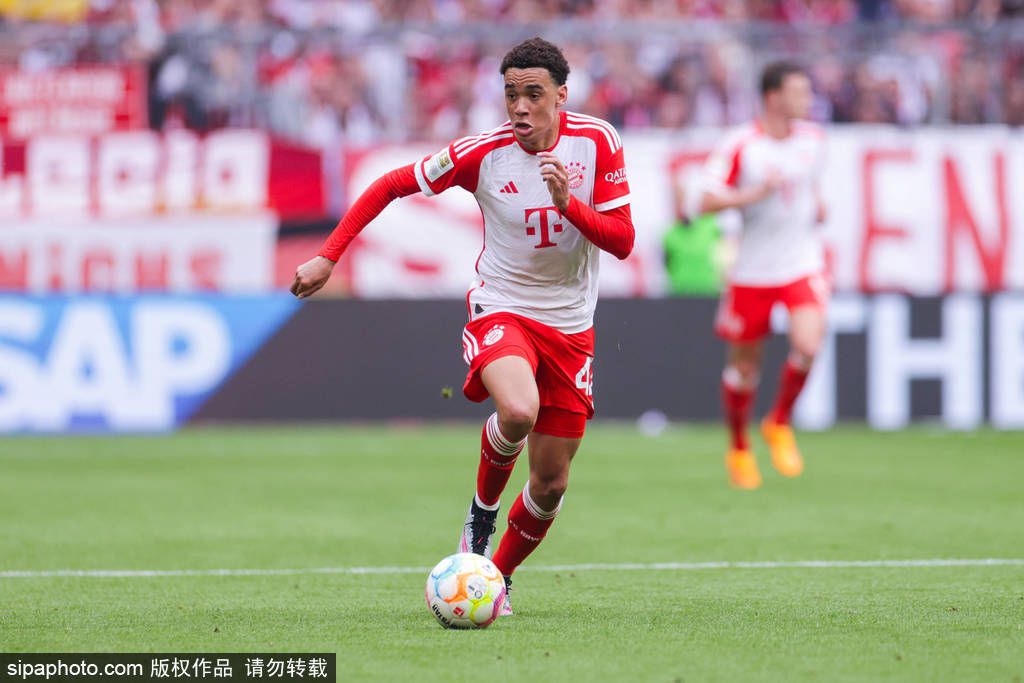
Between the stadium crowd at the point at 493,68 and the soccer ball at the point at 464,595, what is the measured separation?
1152 cm

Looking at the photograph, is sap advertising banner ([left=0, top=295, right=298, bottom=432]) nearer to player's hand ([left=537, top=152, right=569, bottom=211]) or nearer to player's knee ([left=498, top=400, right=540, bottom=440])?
player's knee ([left=498, top=400, right=540, bottom=440])

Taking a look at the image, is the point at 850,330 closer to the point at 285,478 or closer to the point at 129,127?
the point at 285,478

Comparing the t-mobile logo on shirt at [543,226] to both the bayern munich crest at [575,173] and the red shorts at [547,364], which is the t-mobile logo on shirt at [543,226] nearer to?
the bayern munich crest at [575,173]

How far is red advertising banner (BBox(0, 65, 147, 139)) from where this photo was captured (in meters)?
16.8

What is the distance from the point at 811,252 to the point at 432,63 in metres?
7.00

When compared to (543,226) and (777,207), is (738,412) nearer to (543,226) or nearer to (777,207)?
(777,207)

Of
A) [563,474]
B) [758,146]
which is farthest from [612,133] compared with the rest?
[758,146]

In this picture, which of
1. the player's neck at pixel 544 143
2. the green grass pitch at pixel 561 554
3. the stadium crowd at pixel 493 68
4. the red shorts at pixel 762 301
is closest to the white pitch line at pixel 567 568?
the green grass pitch at pixel 561 554

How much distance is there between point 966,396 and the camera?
15.4 m

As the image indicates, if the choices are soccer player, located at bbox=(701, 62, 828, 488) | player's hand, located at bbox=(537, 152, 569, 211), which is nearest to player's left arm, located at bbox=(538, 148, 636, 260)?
player's hand, located at bbox=(537, 152, 569, 211)

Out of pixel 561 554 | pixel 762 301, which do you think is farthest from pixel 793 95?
pixel 561 554

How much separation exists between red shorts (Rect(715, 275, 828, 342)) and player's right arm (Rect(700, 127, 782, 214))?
66cm

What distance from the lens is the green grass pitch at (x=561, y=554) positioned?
18.1 feet

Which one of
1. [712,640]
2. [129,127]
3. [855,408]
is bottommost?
[855,408]
